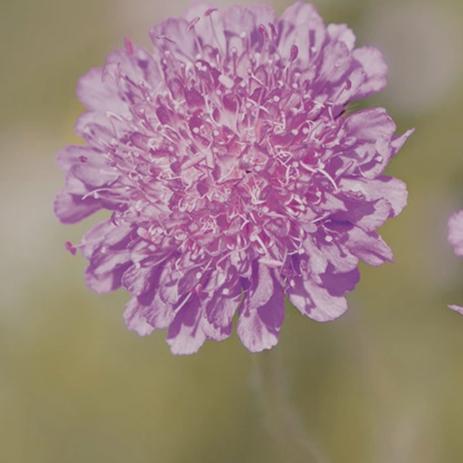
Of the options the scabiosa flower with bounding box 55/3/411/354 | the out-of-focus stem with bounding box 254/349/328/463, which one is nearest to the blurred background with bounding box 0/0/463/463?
the out-of-focus stem with bounding box 254/349/328/463

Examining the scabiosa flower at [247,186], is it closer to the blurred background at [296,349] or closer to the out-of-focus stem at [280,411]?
the out-of-focus stem at [280,411]

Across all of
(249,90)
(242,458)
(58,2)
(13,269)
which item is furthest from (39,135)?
(249,90)

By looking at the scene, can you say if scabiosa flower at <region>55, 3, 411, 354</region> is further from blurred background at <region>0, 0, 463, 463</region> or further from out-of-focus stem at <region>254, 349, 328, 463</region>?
blurred background at <region>0, 0, 463, 463</region>

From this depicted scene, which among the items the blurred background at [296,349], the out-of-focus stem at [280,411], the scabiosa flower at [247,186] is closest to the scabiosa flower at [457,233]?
the scabiosa flower at [247,186]

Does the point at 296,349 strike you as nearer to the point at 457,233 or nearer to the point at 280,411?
the point at 280,411

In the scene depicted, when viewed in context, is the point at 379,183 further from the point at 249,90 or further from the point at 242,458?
the point at 242,458

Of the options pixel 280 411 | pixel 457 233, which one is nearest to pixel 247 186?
pixel 457 233

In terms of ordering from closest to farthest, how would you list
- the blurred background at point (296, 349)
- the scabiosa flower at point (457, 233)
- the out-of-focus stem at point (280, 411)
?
1. the scabiosa flower at point (457, 233)
2. the out-of-focus stem at point (280, 411)
3. the blurred background at point (296, 349)
